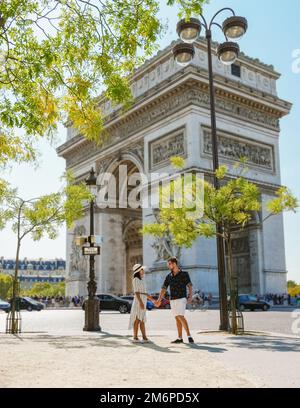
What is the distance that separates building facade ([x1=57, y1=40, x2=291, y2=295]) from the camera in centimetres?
3234

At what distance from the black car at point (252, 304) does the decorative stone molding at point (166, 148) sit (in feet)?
31.2

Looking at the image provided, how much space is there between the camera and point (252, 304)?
3028 cm

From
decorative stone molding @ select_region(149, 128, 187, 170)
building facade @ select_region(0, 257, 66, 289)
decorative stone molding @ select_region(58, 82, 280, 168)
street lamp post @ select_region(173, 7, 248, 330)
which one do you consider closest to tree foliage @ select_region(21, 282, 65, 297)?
building facade @ select_region(0, 257, 66, 289)

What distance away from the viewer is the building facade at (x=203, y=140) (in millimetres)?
32344

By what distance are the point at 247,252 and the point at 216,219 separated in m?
22.5

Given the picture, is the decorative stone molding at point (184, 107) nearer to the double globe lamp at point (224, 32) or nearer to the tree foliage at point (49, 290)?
the double globe lamp at point (224, 32)

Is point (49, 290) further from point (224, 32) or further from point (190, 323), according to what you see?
point (224, 32)

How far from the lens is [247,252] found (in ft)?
117

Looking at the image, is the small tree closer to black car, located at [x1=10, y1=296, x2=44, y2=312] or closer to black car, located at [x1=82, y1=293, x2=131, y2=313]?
black car, located at [x1=82, y1=293, x2=131, y2=313]

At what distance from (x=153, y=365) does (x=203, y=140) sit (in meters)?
27.3

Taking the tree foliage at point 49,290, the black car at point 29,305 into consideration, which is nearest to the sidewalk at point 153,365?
the black car at point 29,305

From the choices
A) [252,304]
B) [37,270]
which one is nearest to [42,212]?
[252,304]

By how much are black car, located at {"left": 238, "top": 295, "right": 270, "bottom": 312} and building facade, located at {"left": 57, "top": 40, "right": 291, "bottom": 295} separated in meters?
1.80
